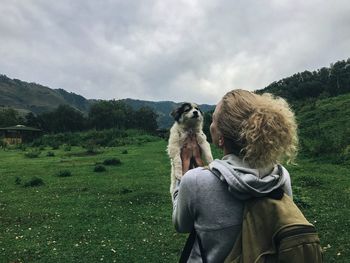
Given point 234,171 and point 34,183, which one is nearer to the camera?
point 234,171

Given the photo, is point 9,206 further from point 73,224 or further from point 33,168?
point 33,168

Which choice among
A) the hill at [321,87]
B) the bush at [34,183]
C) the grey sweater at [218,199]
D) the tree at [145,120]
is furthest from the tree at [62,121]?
the grey sweater at [218,199]

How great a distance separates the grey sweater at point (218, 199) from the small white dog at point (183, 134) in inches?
71.3

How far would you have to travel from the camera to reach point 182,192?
7.85ft

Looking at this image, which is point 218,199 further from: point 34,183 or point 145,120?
point 145,120

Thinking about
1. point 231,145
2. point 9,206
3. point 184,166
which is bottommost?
point 9,206

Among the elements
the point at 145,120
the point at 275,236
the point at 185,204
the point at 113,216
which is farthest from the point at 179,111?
the point at 145,120

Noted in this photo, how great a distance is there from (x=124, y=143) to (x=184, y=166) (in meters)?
44.7

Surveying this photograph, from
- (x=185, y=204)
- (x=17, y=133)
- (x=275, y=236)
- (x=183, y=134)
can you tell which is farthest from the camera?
(x=17, y=133)

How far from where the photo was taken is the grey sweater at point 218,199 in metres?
2.27

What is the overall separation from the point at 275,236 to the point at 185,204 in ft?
Result: 1.72

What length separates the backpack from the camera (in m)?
2.05

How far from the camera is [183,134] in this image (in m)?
5.00

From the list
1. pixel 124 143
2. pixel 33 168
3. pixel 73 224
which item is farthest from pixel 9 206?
pixel 124 143
